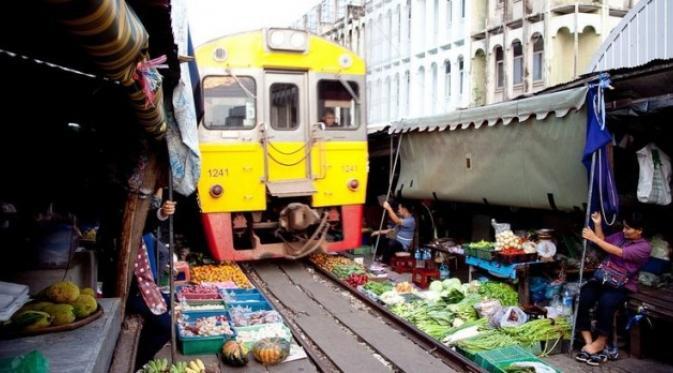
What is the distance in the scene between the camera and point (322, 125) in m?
10.0

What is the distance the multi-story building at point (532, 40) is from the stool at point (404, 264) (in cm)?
1028

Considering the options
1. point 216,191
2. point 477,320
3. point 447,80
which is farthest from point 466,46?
point 477,320

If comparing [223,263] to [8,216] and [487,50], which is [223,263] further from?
[487,50]

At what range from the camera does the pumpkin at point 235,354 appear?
5746 mm

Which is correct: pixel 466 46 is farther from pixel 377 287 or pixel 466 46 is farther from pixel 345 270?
pixel 377 287

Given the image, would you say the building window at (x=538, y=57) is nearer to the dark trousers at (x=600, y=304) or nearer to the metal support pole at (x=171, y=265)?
the dark trousers at (x=600, y=304)

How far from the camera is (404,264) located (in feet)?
33.6

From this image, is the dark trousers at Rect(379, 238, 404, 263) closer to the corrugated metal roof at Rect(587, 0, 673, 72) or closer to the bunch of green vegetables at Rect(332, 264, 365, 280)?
the bunch of green vegetables at Rect(332, 264, 365, 280)

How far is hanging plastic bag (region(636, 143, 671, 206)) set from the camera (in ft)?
21.4

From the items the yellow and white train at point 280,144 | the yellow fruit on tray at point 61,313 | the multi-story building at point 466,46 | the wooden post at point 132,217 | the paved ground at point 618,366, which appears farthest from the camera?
the multi-story building at point 466,46

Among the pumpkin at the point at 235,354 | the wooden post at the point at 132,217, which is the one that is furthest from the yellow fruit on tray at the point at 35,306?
the pumpkin at the point at 235,354

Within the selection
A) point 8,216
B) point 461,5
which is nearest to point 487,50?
point 461,5

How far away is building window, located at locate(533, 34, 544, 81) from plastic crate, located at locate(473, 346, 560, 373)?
14.4m

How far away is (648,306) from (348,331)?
10.2 feet
